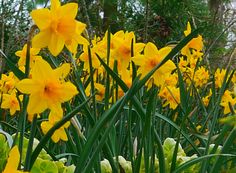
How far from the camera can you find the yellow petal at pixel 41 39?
898 millimetres

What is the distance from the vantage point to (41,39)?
903 millimetres

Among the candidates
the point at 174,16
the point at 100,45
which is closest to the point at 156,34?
the point at 174,16

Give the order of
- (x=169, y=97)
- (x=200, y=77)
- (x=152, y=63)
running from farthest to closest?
(x=200, y=77), (x=169, y=97), (x=152, y=63)

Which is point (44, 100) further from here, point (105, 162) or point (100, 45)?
point (100, 45)

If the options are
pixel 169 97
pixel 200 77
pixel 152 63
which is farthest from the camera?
pixel 200 77

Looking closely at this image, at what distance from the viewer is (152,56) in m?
1.22

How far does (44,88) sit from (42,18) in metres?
0.13

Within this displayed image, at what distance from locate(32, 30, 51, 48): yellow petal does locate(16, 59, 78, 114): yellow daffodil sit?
1.5 inches

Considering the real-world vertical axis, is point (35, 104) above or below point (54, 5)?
below

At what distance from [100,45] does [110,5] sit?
4.51m

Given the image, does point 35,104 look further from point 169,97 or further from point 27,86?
point 169,97

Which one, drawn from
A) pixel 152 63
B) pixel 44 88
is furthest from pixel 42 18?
pixel 152 63

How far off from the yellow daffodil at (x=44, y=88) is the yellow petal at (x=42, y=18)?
0.23ft

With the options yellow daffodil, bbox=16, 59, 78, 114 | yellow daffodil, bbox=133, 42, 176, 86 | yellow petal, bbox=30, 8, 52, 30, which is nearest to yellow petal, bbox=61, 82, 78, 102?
yellow daffodil, bbox=16, 59, 78, 114
